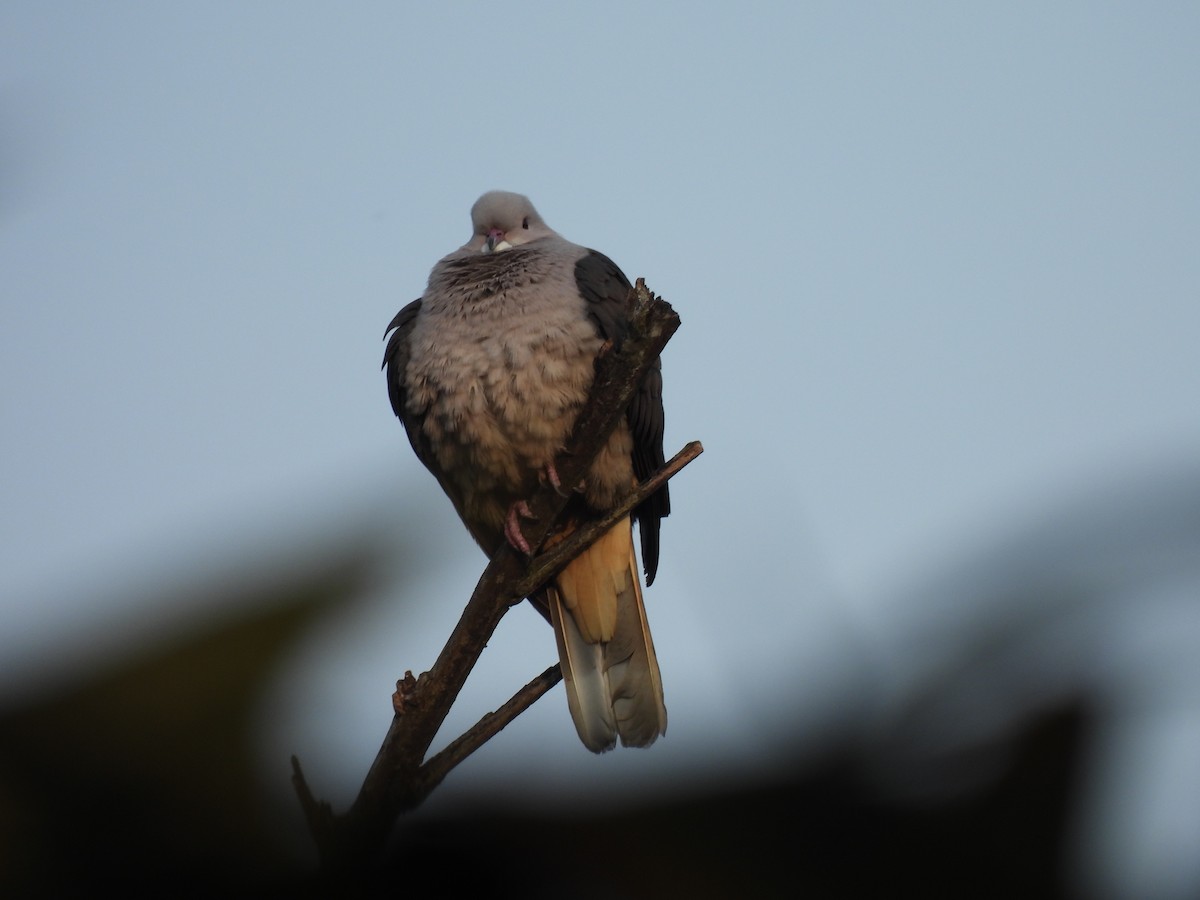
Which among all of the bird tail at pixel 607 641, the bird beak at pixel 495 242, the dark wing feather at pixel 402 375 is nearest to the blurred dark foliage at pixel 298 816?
the bird tail at pixel 607 641

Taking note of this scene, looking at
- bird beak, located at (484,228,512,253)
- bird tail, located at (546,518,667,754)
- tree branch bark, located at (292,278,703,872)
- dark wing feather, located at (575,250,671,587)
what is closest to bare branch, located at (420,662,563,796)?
tree branch bark, located at (292,278,703,872)

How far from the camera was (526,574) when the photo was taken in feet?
12.5

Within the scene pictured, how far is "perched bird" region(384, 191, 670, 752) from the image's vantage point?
14.3 feet

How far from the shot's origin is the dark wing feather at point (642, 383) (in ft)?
14.7

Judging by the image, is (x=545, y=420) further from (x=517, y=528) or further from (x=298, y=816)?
(x=298, y=816)

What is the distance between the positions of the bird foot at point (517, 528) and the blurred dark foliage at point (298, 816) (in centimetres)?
316

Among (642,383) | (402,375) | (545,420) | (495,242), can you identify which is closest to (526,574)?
(545,420)

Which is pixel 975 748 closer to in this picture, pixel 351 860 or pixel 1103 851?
pixel 1103 851

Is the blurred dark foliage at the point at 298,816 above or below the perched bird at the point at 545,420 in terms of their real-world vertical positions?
below

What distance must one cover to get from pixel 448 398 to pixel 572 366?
468 mm

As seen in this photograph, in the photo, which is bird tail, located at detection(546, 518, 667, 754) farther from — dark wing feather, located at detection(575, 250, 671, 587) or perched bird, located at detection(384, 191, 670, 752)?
dark wing feather, located at detection(575, 250, 671, 587)

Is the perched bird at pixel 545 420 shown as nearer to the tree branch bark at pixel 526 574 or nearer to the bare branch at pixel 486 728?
the tree branch bark at pixel 526 574

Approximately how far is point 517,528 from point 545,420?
0.50 metres

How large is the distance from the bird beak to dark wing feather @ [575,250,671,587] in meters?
0.48
